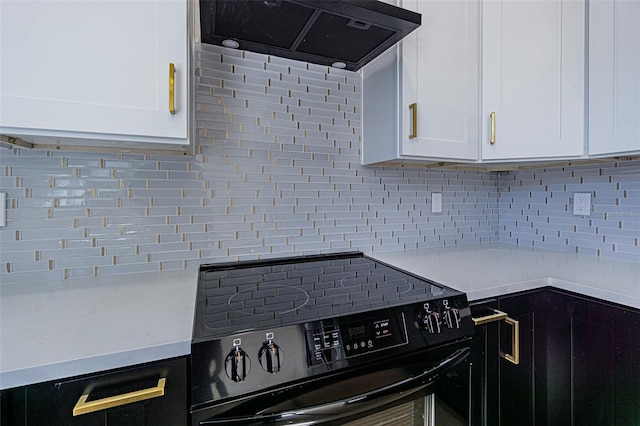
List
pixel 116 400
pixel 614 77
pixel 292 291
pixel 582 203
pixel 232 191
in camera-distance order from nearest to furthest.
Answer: pixel 116 400
pixel 292 291
pixel 614 77
pixel 232 191
pixel 582 203

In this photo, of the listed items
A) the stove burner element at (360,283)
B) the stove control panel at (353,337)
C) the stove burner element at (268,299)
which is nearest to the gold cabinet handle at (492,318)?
the stove burner element at (360,283)

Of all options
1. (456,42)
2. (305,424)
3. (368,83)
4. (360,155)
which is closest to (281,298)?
(305,424)

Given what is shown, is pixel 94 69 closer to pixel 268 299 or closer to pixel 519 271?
pixel 268 299

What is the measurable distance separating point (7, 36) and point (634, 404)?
206 cm

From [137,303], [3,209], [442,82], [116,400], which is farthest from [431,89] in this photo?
[3,209]

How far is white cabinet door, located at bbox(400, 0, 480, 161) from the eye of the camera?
1.30m

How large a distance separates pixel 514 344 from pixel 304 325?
0.83 meters

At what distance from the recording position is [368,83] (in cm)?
152

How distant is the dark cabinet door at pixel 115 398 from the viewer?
2.05 feet

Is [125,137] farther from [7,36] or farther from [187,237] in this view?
[187,237]

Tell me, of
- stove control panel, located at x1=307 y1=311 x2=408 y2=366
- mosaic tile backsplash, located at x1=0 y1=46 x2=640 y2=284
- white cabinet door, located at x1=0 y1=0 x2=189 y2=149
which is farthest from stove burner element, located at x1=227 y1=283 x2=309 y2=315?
white cabinet door, located at x1=0 y1=0 x2=189 y2=149

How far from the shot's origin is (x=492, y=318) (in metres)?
1.07

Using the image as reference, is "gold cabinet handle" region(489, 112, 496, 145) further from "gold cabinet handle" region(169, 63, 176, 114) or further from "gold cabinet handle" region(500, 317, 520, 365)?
"gold cabinet handle" region(169, 63, 176, 114)

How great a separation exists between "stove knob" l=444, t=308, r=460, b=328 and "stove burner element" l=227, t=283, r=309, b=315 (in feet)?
1.35
